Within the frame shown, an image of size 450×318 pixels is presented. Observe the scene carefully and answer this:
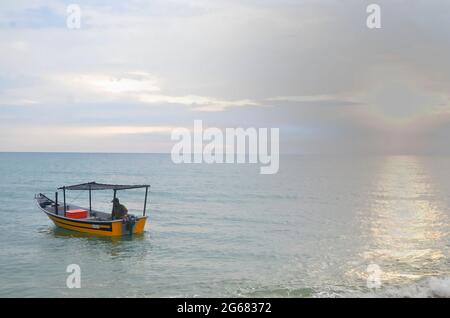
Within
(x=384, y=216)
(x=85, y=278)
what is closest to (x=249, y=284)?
(x=85, y=278)

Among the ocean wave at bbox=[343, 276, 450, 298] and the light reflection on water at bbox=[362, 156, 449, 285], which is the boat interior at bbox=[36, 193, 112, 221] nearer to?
the light reflection on water at bbox=[362, 156, 449, 285]

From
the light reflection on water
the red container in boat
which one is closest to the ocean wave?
the light reflection on water

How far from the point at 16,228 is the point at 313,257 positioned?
20788 millimetres

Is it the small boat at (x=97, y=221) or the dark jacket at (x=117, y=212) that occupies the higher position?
the dark jacket at (x=117, y=212)

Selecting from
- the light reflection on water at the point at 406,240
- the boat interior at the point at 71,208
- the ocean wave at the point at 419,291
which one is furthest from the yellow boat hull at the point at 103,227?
the ocean wave at the point at 419,291

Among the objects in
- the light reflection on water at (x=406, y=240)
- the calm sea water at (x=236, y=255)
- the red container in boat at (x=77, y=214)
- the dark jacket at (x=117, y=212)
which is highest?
the dark jacket at (x=117, y=212)

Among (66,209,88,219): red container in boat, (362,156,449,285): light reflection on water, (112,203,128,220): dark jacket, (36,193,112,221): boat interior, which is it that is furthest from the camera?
(66,209,88,219): red container in boat

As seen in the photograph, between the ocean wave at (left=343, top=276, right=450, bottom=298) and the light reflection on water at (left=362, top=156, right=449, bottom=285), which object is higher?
the ocean wave at (left=343, top=276, right=450, bottom=298)

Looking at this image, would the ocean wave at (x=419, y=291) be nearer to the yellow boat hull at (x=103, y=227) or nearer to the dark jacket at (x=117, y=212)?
the yellow boat hull at (x=103, y=227)

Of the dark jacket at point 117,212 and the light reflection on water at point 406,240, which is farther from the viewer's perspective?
the dark jacket at point 117,212

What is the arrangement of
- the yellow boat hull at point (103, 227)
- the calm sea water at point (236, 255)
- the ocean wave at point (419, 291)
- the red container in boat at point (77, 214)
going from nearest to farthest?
1. the ocean wave at point (419, 291)
2. the calm sea water at point (236, 255)
3. the yellow boat hull at point (103, 227)
4. the red container in boat at point (77, 214)

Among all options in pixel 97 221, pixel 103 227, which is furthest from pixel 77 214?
pixel 103 227

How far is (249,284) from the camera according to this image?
1720cm
